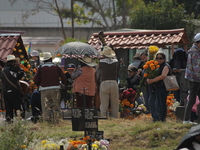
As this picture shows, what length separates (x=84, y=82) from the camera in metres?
12.0

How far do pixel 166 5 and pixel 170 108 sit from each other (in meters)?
21.7

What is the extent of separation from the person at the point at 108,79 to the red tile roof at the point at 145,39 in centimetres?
550

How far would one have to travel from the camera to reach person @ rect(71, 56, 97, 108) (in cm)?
1197

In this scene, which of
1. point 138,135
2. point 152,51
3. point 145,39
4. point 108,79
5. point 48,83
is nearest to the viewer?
point 138,135

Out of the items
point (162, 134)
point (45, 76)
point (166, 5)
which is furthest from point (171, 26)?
point (162, 134)

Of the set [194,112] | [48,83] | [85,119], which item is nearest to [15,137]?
[85,119]

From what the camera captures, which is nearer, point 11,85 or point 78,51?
point 11,85

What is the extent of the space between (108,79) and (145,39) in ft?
20.5

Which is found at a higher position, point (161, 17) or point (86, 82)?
point (161, 17)

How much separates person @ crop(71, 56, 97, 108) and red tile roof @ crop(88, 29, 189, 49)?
216 inches

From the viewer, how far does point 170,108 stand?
1230 cm

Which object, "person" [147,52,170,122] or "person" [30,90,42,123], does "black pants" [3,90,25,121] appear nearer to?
"person" [30,90,42,123]

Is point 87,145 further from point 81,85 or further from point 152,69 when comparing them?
point 81,85

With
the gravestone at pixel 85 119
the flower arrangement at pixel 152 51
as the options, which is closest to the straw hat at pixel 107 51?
the flower arrangement at pixel 152 51
